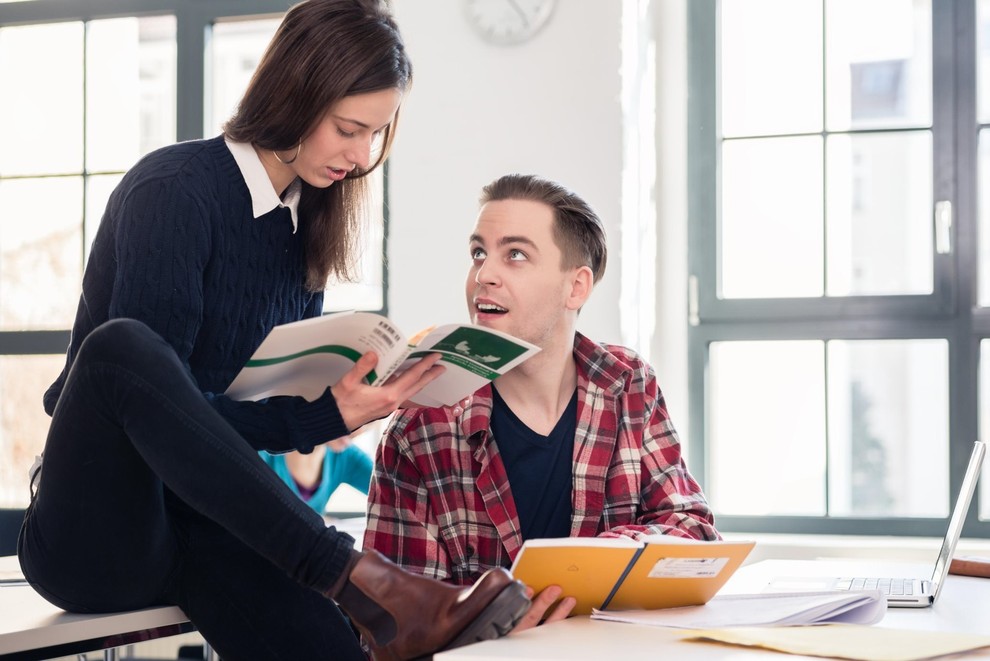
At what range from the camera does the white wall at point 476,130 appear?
10.8 ft

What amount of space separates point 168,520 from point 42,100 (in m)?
3.18

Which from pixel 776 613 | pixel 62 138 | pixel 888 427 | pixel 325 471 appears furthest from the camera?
pixel 62 138

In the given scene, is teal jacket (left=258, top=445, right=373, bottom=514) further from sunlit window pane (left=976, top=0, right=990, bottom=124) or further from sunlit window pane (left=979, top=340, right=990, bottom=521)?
sunlit window pane (left=976, top=0, right=990, bottom=124)

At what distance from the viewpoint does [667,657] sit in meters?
1.03

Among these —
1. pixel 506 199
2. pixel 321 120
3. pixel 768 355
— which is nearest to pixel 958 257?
pixel 768 355

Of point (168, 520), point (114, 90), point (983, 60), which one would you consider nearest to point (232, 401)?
point (168, 520)

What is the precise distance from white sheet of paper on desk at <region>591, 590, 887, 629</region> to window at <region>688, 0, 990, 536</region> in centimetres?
216

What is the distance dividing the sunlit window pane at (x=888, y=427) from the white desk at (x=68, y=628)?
2.40m

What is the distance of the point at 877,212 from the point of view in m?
3.49

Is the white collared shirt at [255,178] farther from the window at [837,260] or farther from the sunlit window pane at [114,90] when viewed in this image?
the sunlit window pane at [114,90]

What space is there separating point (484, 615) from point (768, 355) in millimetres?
2555

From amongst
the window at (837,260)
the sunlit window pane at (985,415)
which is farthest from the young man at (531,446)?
the sunlit window pane at (985,415)

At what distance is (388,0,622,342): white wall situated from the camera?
3293 millimetres

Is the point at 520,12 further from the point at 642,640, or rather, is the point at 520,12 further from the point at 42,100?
the point at 642,640
